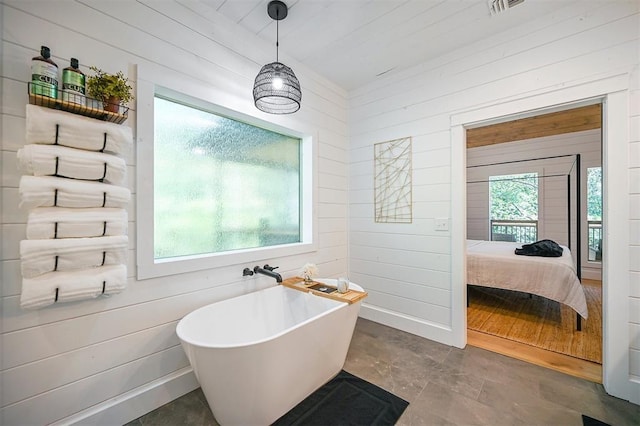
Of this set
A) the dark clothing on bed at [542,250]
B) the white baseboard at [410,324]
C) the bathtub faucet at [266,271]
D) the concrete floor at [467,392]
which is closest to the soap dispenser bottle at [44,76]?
the bathtub faucet at [266,271]

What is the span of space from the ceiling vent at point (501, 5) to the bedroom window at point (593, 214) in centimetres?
448

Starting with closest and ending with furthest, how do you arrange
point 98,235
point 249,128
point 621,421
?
1. point 98,235
2. point 621,421
3. point 249,128

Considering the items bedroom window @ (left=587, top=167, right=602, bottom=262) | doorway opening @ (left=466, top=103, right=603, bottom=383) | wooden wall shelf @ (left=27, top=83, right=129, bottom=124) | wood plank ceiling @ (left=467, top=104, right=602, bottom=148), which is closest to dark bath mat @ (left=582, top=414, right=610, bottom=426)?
doorway opening @ (left=466, top=103, right=603, bottom=383)

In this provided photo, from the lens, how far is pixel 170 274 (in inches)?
68.6

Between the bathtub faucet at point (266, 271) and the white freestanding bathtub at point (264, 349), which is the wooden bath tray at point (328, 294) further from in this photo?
the bathtub faucet at point (266, 271)

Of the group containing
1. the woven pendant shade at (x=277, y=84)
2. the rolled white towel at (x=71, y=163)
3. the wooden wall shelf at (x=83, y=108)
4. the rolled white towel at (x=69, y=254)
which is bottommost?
the rolled white towel at (x=69, y=254)

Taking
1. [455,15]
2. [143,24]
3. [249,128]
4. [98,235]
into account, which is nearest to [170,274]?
[98,235]

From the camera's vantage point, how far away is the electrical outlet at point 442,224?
2.51 m

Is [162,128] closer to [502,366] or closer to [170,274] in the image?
[170,274]

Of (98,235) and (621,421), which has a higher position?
(98,235)

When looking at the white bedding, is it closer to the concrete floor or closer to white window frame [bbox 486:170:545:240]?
the concrete floor

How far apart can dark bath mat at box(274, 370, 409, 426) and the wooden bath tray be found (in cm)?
60

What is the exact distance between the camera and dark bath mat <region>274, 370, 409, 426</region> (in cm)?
157

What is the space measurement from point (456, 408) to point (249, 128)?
2.64 m
